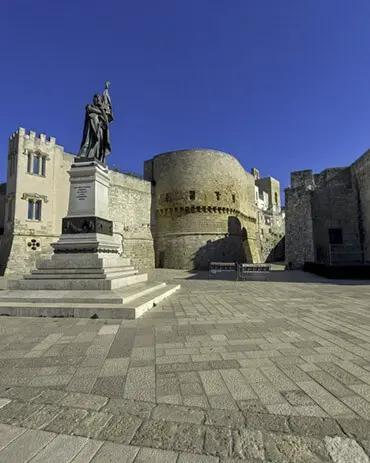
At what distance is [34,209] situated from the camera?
729 inches

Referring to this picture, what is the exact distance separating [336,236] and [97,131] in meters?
17.7

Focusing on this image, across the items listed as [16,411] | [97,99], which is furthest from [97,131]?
[16,411]

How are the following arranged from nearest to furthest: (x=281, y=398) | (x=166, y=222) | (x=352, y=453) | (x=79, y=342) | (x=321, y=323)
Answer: (x=352, y=453) → (x=281, y=398) → (x=79, y=342) → (x=321, y=323) → (x=166, y=222)

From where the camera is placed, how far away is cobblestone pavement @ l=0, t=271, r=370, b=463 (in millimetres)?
1547

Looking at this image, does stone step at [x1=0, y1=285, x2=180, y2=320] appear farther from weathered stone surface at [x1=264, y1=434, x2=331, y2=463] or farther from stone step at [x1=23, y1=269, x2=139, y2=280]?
weathered stone surface at [x1=264, y1=434, x2=331, y2=463]

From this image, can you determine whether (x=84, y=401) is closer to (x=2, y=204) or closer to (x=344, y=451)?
(x=344, y=451)

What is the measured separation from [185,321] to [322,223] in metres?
17.6

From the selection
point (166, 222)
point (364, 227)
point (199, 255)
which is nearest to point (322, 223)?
point (364, 227)

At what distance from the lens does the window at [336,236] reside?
18.4 meters

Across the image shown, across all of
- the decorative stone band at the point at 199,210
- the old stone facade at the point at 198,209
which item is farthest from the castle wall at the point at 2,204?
the decorative stone band at the point at 199,210

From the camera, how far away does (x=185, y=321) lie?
15.0 feet

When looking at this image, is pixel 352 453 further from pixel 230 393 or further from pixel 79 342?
pixel 79 342

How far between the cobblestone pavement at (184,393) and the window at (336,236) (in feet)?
53.8

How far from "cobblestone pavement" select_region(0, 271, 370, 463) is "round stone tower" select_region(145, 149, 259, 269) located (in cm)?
2042
